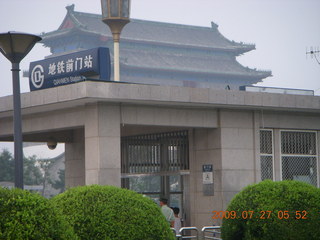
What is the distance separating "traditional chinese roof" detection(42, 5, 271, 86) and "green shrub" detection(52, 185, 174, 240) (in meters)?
60.7

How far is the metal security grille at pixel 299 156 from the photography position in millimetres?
19453

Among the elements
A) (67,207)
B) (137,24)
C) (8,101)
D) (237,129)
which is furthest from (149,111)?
(137,24)

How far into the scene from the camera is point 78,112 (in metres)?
17.2

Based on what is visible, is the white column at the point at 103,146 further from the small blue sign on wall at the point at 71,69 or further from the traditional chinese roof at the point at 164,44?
the traditional chinese roof at the point at 164,44

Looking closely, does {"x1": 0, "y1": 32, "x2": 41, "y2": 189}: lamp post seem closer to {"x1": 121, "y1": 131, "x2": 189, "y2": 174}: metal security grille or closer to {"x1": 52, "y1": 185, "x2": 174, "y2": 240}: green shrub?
{"x1": 52, "y1": 185, "x2": 174, "y2": 240}: green shrub

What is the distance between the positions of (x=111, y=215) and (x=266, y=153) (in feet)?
28.8

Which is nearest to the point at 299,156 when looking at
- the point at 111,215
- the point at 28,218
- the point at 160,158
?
the point at 160,158

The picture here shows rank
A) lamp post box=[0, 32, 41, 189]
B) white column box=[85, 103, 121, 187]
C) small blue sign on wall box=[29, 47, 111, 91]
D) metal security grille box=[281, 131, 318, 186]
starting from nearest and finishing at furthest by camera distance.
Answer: lamp post box=[0, 32, 41, 189]
white column box=[85, 103, 121, 187]
small blue sign on wall box=[29, 47, 111, 91]
metal security grille box=[281, 131, 318, 186]

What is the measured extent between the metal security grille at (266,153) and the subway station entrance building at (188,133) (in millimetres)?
27

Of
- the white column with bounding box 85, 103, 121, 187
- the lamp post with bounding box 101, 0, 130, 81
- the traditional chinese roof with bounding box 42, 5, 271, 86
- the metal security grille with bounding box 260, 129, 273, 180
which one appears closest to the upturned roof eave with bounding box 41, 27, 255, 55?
the traditional chinese roof with bounding box 42, 5, 271, 86

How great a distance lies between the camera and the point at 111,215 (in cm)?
1114

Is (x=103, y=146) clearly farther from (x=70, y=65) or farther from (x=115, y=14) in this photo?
(x=115, y=14)

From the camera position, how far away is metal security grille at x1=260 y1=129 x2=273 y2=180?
18984 millimetres

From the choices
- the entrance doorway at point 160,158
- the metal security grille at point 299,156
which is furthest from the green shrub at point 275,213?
the metal security grille at point 299,156
